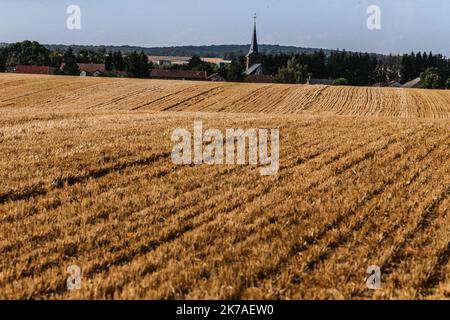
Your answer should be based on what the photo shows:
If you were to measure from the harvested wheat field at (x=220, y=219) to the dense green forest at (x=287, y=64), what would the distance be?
278 ft

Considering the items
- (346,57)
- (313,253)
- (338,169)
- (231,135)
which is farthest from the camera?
(346,57)

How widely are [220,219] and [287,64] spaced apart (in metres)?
121

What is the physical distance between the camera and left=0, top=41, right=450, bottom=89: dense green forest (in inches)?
3863

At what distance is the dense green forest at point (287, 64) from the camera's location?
98.1m

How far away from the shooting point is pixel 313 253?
21.6ft

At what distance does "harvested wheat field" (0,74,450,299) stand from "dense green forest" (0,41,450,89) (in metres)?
84.6

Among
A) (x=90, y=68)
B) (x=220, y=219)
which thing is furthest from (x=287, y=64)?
(x=220, y=219)

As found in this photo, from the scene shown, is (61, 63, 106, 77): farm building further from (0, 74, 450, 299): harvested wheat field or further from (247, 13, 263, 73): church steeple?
(0, 74, 450, 299): harvested wheat field

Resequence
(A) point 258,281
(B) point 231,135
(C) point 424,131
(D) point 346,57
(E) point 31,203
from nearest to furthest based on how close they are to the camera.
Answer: (A) point 258,281 < (E) point 31,203 < (B) point 231,135 < (C) point 424,131 < (D) point 346,57

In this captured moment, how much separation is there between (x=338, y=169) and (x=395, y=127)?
31.5ft

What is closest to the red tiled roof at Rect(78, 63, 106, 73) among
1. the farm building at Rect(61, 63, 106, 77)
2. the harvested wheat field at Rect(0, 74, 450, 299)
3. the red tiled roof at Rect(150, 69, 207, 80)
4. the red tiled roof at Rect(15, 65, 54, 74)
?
the farm building at Rect(61, 63, 106, 77)

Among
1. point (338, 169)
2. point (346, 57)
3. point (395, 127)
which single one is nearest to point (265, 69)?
point (346, 57)

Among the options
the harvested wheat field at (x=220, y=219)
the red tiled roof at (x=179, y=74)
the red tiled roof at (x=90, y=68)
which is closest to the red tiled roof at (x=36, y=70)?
the red tiled roof at (x=90, y=68)

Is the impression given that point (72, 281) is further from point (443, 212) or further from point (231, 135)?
point (231, 135)
